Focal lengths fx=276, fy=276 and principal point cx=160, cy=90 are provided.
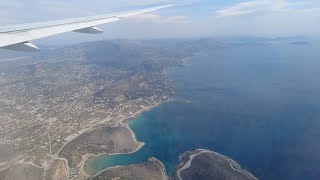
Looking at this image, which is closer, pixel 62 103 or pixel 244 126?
pixel 244 126

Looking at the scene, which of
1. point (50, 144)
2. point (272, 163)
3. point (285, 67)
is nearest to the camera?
point (272, 163)

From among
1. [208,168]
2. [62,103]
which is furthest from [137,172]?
[62,103]

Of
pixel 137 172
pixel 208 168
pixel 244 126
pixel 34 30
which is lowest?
pixel 244 126

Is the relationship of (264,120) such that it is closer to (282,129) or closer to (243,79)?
(282,129)

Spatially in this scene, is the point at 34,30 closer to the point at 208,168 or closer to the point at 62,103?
the point at 208,168

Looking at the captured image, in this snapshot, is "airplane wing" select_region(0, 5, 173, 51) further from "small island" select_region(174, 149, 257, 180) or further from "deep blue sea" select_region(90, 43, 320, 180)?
"deep blue sea" select_region(90, 43, 320, 180)

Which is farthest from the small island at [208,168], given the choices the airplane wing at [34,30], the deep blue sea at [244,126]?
the airplane wing at [34,30]

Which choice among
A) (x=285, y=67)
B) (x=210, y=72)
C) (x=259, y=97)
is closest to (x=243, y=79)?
(x=210, y=72)

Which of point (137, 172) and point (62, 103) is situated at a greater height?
point (62, 103)
